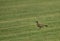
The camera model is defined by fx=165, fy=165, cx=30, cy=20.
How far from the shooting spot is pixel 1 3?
11.9 ft

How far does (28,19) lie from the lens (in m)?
3.16

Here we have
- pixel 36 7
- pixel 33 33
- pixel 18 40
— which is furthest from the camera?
pixel 36 7

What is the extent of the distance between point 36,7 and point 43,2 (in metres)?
0.33

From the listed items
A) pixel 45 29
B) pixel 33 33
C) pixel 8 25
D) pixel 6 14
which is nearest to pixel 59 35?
pixel 45 29

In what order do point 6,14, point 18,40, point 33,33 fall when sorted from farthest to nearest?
point 6,14 < point 33,33 < point 18,40

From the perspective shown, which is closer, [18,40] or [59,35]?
[18,40]

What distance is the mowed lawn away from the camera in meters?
2.78

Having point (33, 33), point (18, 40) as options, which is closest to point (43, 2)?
point (33, 33)

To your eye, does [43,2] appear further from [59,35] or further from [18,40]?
[18,40]

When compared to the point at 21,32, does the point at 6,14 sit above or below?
above

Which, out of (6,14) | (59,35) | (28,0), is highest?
(28,0)

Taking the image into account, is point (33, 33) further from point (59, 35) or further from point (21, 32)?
point (59, 35)

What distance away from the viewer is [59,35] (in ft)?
9.42

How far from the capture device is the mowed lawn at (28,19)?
278 cm
